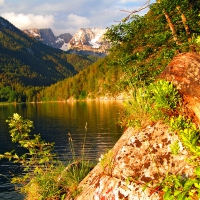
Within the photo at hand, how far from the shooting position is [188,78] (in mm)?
5840

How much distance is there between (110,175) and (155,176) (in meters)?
1.22

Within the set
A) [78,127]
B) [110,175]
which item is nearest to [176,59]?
[110,175]

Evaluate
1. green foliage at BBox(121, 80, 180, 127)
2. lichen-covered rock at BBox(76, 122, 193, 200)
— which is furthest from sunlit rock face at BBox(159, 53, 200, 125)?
lichen-covered rock at BBox(76, 122, 193, 200)

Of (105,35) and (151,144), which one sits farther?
(105,35)

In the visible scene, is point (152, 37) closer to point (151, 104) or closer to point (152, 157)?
point (151, 104)

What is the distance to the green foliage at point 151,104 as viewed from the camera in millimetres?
5484

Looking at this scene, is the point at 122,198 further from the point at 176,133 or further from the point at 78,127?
the point at 78,127

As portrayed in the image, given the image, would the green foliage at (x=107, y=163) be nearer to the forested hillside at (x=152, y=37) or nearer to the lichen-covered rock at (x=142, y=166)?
the lichen-covered rock at (x=142, y=166)

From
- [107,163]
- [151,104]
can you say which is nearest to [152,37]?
[151,104]

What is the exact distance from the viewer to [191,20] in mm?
17047

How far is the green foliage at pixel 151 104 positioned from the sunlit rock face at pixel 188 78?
0.23 meters

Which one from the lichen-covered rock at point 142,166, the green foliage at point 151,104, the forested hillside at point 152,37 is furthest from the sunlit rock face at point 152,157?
the forested hillside at point 152,37

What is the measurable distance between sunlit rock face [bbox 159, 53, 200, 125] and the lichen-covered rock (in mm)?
752

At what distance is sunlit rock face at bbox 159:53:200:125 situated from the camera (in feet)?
18.3
